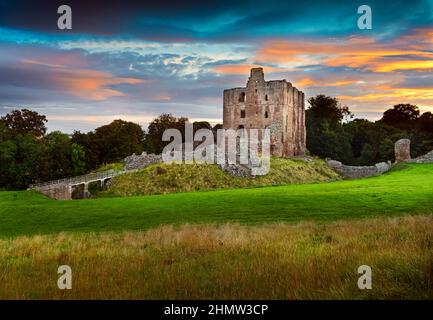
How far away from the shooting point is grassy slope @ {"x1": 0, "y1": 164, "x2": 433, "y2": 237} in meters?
21.3

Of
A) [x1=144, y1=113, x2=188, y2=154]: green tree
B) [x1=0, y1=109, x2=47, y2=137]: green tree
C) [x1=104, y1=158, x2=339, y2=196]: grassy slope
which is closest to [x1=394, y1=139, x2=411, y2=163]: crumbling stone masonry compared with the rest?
[x1=104, y1=158, x2=339, y2=196]: grassy slope

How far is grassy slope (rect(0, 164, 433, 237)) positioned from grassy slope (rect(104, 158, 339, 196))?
506 inches

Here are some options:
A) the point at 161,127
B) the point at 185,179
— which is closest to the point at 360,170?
the point at 185,179

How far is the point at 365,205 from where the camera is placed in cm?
2434

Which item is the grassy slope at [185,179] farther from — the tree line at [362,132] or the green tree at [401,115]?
the green tree at [401,115]

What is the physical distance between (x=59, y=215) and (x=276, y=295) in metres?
20.2

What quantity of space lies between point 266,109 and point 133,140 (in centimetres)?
2278

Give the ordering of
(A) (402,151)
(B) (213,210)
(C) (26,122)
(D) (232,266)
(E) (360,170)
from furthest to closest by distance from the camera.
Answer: (C) (26,122) → (E) (360,170) → (A) (402,151) → (B) (213,210) → (D) (232,266)

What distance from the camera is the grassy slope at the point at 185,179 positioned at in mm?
43344

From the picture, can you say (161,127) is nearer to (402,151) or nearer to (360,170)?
(360,170)

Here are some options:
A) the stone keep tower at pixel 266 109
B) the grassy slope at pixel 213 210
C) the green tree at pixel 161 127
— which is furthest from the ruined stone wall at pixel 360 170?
the green tree at pixel 161 127

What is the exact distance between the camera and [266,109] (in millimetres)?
69062

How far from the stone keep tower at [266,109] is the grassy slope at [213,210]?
1461 inches
